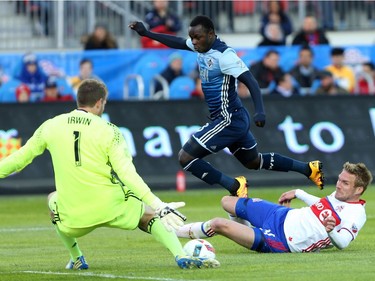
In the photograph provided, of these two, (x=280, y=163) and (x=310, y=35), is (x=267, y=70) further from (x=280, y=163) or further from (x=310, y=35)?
(x=280, y=163)

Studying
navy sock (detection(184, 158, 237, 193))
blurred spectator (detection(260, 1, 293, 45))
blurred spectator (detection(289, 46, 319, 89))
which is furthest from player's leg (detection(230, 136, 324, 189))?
blurred spectator (detection(260, 1, 293, 45))

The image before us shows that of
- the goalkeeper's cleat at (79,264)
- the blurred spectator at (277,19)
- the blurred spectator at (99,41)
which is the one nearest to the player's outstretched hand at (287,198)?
the goalkeeper's cleat at (79,264)

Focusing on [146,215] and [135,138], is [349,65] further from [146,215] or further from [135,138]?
[146,215]

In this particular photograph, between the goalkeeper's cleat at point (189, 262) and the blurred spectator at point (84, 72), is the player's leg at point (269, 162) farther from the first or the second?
the blurred spectator at point (84, 72)

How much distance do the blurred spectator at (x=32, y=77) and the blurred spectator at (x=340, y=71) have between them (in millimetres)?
6237

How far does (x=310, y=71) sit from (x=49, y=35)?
21.0 feet

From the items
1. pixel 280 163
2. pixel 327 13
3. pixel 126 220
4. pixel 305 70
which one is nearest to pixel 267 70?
pixel 305 70

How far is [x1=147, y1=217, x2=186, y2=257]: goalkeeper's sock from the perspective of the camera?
10445 millimetres

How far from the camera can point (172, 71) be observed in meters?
24.8

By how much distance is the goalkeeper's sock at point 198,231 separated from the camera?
40.5 feet

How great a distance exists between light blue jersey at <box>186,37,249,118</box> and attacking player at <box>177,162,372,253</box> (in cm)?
231

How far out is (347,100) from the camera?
2255 cm

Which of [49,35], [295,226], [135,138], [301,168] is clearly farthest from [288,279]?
[49,35]

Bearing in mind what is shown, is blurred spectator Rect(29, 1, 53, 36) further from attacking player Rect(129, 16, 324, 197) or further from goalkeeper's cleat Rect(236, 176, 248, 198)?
goalkeeper's cleat Rect(236, 176, 248, 198)
